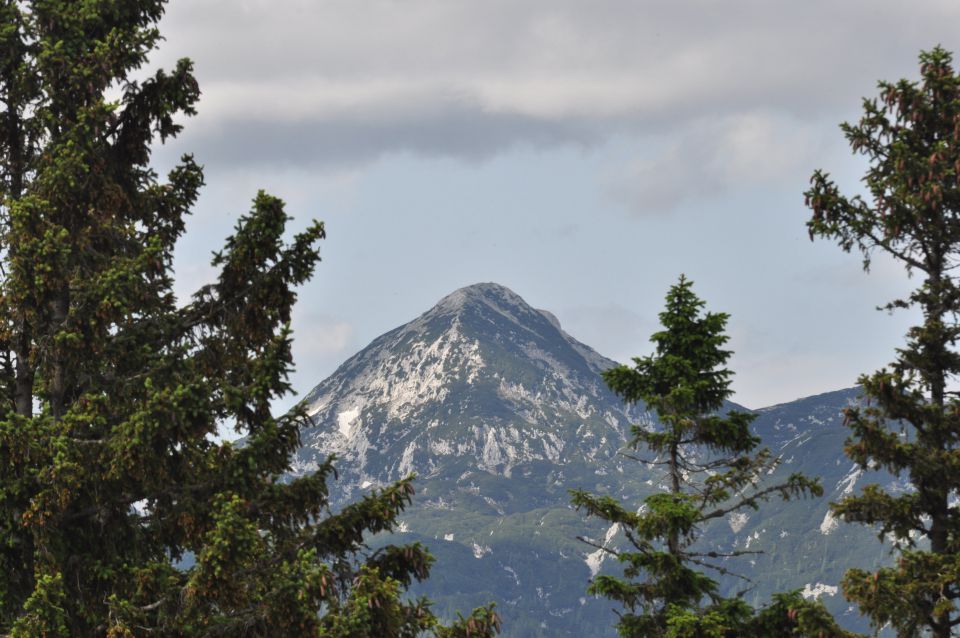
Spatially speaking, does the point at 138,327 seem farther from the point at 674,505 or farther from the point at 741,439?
the point at 741,439

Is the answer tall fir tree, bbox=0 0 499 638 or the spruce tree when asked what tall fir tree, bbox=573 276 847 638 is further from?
tall fir tree, bbox=0 0 499 638

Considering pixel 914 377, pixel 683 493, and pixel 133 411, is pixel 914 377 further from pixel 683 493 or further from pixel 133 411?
pixel 133 411

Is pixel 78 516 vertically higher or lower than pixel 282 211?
lower

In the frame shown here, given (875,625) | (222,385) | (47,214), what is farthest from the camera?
(875,625)

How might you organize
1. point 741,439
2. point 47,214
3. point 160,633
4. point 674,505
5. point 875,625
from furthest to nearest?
point 741,439 → point 674,505 → point 875,625 → point 47,214 → point 160,633

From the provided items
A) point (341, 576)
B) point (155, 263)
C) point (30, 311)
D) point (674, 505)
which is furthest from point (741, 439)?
point (30, 311)

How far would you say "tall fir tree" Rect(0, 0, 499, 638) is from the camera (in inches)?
557

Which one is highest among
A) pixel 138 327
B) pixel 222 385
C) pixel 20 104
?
pixel 20 104

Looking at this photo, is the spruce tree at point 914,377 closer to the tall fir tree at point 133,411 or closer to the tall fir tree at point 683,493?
the tall fir tree at point 683,493

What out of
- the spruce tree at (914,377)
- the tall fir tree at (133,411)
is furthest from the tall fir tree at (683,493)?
the tall fir tree at (133,411)

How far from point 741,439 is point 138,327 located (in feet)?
56.4

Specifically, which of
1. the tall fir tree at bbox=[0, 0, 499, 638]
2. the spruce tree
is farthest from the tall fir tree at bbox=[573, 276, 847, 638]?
the tall fir tree at bbox=[0, 0, 499, 638]

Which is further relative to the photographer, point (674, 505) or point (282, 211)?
point (674, 505)

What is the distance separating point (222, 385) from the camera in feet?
50.9
